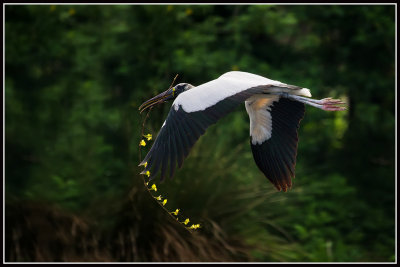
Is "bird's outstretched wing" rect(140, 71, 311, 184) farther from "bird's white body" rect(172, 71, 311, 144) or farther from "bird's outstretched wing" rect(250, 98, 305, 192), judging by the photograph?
"bird's outstretched wing" rect(250, 98, 305, 192)

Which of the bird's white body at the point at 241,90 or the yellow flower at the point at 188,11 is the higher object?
the yellow flower at the point at 188,11

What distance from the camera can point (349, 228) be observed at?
9672 millimetres

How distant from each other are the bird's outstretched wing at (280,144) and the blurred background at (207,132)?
4.23ft

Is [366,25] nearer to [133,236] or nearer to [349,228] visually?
[349,228]

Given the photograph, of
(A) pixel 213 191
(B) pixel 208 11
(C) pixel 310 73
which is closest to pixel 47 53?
(B) pixel 208 11

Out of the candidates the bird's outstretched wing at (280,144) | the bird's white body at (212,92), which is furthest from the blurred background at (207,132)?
the bird's white body at (212,92)

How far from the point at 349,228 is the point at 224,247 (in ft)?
10.6

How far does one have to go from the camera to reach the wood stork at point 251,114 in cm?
472

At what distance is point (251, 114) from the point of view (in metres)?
6.08

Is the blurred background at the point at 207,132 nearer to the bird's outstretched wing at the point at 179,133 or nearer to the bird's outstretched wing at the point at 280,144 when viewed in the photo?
the bird's outstretched wing at the point at 280,144

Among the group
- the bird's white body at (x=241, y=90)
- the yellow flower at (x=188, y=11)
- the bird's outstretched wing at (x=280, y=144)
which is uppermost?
the yellow flower at (x=188, y=11)

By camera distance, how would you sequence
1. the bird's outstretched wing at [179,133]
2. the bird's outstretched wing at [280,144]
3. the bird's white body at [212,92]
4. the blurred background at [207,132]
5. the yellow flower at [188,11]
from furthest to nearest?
the yellow flower at [188,11]
the blurred background at [207,132]
the bird's outstretched wing at [280,144]
the bird's white body at [212,92]
the bird's outstretched wing at [179,133]

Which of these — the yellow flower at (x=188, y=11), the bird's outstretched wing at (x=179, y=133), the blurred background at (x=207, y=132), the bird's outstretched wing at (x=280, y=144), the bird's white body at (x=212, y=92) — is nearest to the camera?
the bird's outstretched wing at (x=179, y=133)

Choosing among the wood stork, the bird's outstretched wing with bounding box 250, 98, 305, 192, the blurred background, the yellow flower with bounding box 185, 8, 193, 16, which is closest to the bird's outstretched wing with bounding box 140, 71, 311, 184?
the wood stork
